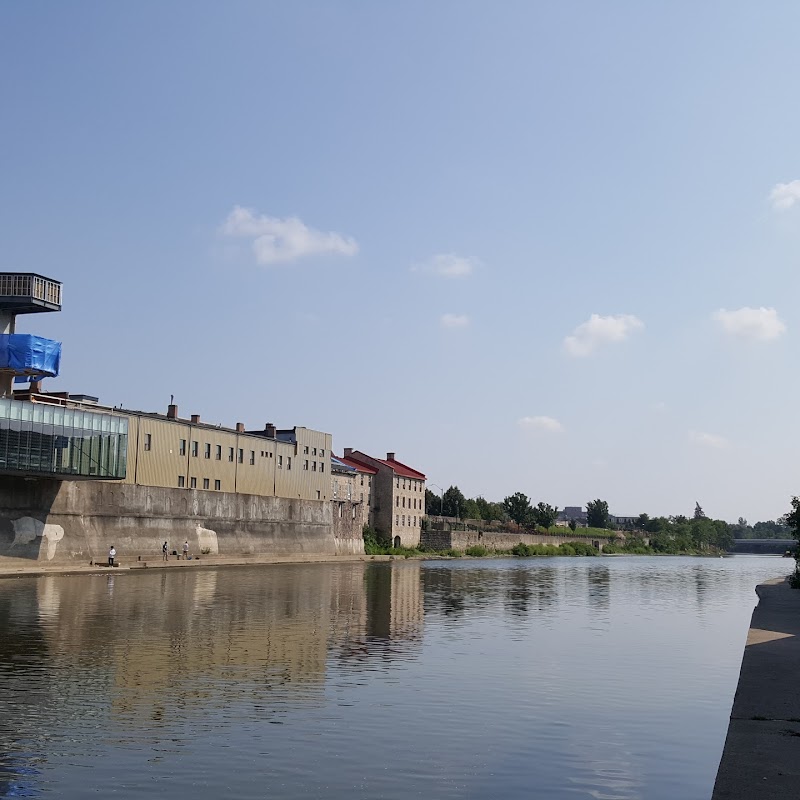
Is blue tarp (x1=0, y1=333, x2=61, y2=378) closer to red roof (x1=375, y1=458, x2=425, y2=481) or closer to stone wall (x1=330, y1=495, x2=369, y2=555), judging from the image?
stone wall (x1=330, y1=495, x2=369, y2=555)

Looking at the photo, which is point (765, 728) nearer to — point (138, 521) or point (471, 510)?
point (138, 521)

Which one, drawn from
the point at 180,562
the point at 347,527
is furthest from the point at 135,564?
the point at 347,527

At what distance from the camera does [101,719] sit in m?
14.1

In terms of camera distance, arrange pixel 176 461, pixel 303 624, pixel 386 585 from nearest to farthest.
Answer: pixel 303 624, pixel 386 585, pixel 176 461

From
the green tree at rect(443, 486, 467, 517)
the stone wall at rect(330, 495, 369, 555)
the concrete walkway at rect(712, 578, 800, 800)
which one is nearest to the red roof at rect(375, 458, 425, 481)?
the stone wall at rect(330, 495, 369, 555)

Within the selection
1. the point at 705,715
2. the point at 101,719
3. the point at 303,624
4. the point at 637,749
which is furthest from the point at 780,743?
the point at 303,624

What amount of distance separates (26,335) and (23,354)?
1.45 meters

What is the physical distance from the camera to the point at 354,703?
51.9 ft

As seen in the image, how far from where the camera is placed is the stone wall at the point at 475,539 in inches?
5212

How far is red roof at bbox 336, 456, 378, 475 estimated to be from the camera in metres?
125

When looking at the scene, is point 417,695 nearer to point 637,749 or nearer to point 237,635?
point 637,749

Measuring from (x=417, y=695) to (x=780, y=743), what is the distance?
6.88 metres

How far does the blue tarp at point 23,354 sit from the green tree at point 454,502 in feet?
365

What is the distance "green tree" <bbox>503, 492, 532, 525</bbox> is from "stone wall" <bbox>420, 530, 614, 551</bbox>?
24.9 meters
